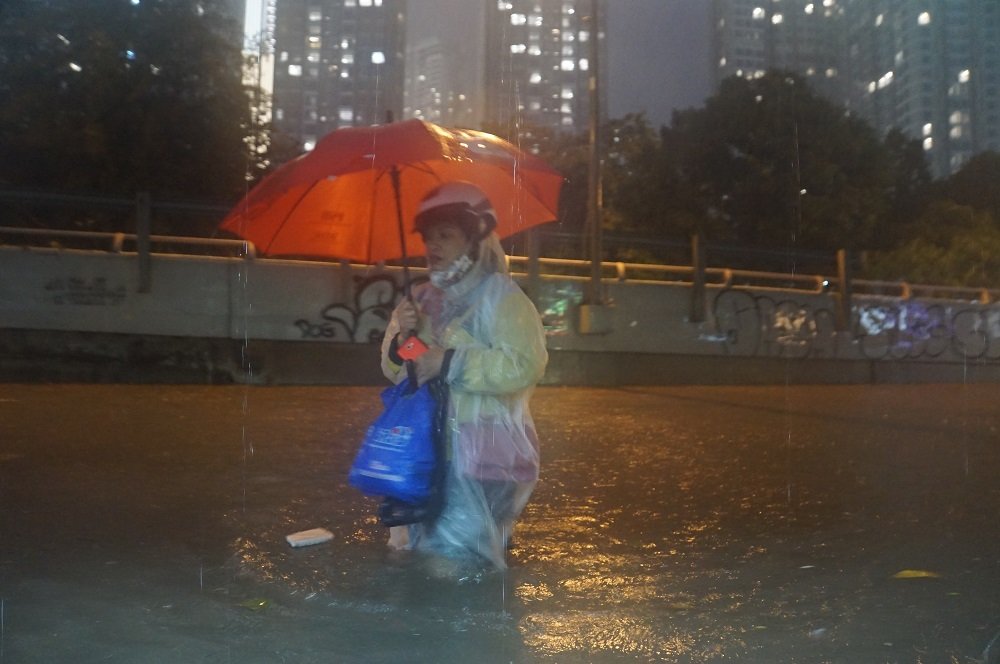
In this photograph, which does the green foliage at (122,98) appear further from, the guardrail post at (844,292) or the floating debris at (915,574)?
the floating debris at (915,574)

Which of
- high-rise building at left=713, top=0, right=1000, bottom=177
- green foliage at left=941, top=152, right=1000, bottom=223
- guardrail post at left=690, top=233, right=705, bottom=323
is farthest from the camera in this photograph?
green foliage at left=941, top=152, right=1000, bottom=223

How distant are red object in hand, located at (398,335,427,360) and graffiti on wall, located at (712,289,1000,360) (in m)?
11.2

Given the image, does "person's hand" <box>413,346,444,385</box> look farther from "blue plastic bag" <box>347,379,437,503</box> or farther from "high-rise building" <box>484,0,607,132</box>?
"high-rise building" <box>484,0,607,132</box>

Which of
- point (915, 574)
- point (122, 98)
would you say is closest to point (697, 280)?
point (122, 98)

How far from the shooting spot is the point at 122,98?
16.3 m

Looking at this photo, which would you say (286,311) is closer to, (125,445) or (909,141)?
(125,445)

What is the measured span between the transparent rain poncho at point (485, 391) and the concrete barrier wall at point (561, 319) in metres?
8.84

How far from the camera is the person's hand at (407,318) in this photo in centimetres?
407

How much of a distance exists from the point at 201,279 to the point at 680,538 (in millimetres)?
9025

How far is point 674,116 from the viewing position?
85.8ft

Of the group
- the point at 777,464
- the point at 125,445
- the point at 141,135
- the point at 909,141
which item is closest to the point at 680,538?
the point at 777,464

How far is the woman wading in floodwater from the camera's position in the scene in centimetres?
394

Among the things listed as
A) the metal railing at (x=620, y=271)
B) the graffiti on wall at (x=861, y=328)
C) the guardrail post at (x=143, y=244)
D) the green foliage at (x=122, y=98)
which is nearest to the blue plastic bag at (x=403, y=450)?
the metal railing at (x=620, y=271)

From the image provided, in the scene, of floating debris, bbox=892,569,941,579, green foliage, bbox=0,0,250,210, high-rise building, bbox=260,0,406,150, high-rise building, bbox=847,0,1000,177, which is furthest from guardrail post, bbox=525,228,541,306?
floating debris, bbox=892,569,941,579
